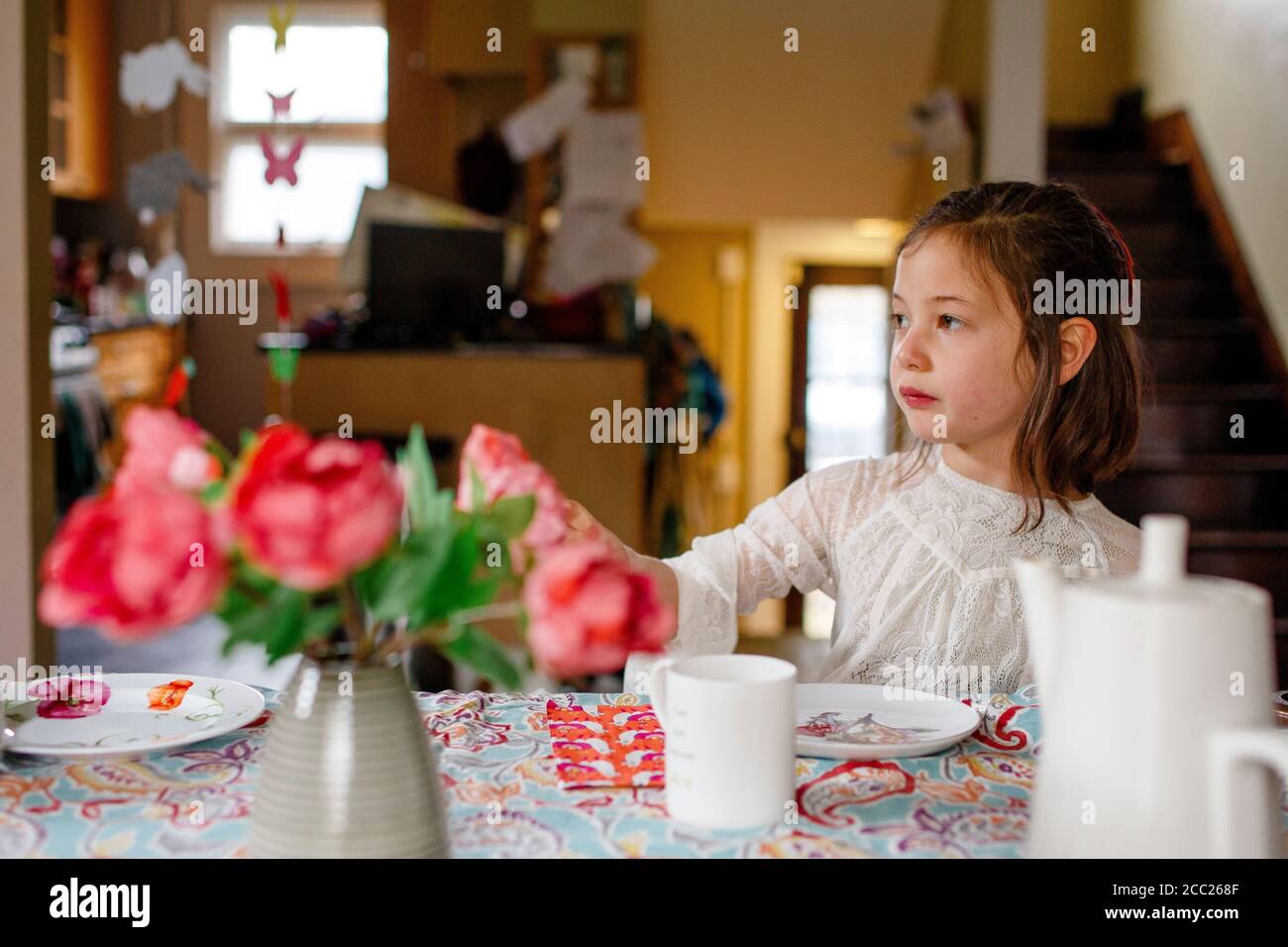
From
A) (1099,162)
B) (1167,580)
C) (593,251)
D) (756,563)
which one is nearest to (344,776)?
(1167,580)

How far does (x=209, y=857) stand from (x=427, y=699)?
1.30 feet

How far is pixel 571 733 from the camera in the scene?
105 centimetres

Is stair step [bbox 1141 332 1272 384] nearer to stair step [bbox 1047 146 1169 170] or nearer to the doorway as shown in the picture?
stair step [bbox 1047 146 1169 170]

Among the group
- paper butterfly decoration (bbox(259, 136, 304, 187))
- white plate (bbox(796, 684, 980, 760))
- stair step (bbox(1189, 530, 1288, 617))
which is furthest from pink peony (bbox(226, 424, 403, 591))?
stair step (bbox(1189, 530, 1288, 617))

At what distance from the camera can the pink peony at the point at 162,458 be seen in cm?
67

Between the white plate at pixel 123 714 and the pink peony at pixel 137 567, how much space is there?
1.20ft

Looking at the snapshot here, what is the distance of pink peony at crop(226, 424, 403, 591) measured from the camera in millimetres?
601

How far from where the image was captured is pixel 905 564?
145 centimetres

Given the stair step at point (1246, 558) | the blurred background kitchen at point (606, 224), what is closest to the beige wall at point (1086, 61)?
the blurred background kitchen at point (606, 224)

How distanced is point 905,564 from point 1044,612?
698mm

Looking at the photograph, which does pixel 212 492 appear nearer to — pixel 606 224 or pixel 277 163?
pixel 277 163

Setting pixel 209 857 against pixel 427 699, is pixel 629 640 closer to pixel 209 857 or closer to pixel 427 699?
pixel 209 857

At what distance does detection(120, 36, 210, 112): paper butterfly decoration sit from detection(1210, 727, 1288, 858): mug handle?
2778mm

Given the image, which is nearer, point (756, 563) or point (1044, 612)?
point (1044, 612)
